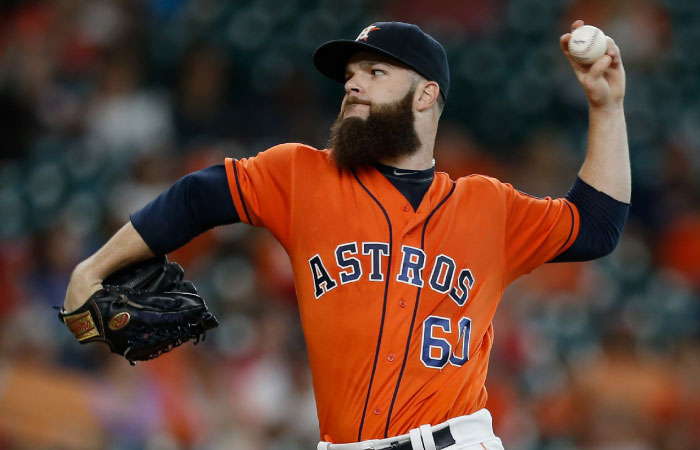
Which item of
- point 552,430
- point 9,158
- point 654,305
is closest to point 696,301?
point 654,305

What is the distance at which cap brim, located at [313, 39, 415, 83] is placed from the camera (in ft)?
10.8

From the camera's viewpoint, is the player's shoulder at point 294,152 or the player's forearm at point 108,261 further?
the player's shoulder at point 294,152

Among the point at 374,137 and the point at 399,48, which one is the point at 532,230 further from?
the point at 399,48

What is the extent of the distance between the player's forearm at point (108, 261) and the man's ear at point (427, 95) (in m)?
0.97

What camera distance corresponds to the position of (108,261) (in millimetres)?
3121

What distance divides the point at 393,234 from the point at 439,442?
622 mm

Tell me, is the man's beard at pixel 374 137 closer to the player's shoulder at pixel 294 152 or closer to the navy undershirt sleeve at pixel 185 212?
the player's shoulder at pixel 294 152

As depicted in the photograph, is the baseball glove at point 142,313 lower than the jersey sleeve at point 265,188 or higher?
lower

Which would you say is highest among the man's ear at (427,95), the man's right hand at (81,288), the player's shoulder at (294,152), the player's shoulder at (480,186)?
the man's ear at (427,95)

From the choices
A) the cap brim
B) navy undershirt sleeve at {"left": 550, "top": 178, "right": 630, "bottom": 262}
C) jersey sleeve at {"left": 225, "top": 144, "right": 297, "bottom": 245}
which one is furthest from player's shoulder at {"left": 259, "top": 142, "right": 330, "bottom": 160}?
navy undershirt sleeve at {"left": 550, "top": 178, "right": 630, "bottom": 262}

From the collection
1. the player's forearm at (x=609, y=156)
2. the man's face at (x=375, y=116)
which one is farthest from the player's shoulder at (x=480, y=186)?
the player's forearm at (x=609, y=156)

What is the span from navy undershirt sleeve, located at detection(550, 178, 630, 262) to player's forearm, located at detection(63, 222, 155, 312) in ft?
4.39

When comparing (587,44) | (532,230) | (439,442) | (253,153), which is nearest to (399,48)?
(587,44)

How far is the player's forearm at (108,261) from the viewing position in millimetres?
3104
